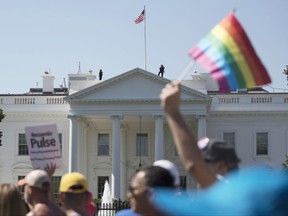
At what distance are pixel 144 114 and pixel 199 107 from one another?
3.42 m

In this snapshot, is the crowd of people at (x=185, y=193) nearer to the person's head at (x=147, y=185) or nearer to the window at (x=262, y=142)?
the person's head at (x=147, y=185)

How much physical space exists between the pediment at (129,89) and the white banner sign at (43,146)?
1456 inches

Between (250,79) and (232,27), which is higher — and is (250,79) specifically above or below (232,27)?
below

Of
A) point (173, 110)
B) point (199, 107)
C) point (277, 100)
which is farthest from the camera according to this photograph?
point (277, 100)

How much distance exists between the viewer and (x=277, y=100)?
48.8m

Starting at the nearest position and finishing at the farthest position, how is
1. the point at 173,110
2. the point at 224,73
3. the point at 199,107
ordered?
the point at 173,110 → the point at 224,73 → the point at 199,107

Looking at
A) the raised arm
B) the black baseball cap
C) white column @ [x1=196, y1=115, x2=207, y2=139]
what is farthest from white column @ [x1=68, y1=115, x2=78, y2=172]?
the raised arm

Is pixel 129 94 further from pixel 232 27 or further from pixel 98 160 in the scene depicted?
pixel 232 27

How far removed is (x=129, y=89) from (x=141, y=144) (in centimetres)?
539

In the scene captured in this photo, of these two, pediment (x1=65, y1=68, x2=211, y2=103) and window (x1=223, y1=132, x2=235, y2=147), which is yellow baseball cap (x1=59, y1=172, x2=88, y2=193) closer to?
pediment (x1=65, y1=68, x2=211, y2=103)

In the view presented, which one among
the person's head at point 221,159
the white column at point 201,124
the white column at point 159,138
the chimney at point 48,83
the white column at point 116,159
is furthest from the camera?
the chimney at point 48,83

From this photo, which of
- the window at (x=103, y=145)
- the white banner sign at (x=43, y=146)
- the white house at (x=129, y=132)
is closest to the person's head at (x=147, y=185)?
the white banner sign at (x=43, y=146)

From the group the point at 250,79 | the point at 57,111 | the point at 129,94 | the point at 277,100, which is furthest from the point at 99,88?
the point at 250,79

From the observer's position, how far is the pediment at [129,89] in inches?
1756
